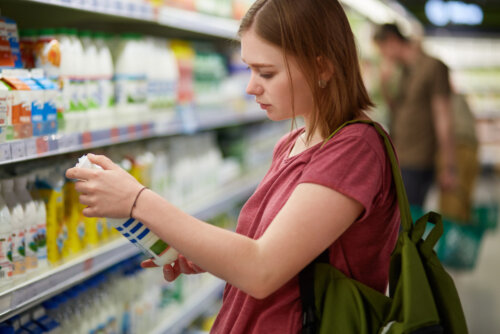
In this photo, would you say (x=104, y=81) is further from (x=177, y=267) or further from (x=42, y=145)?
(x=177, y=267)

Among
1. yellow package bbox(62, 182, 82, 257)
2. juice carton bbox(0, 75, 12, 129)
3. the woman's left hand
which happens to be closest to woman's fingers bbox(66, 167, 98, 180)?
the woman's left hand

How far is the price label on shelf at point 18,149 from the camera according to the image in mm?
1458

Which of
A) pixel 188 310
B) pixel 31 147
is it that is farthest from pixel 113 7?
pixel 188 310

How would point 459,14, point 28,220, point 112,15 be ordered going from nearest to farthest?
point 28,220 < point 112,15 < point 459,14

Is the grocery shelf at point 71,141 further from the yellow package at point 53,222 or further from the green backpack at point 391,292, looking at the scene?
the green backpack at point 391,292

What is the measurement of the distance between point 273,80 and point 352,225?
14.4 inches

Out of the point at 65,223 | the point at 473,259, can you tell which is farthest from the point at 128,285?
the point at 473,259

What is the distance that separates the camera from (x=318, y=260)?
4.01 ft

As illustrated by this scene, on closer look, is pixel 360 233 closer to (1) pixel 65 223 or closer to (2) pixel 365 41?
(1) pixel 65 223

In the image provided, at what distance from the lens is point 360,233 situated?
122 cm

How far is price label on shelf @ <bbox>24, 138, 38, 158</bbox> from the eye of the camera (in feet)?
4.97

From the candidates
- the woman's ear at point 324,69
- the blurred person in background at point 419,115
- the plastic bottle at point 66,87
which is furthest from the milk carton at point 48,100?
the blurred person in background at point 419,115

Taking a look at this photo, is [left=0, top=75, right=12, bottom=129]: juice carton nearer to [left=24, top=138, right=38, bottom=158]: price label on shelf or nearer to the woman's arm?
[left=24, top=138, right=38, bottom=158]: price label on shelf

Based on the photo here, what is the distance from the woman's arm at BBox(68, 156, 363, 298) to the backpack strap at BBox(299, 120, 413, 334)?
0.13 metres
